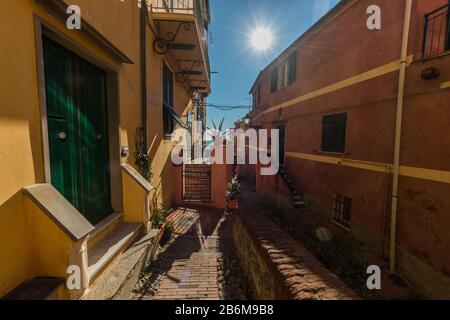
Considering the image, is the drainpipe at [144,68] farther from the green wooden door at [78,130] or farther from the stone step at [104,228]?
the stone step at [104,228]

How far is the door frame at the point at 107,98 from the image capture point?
80.1 inches

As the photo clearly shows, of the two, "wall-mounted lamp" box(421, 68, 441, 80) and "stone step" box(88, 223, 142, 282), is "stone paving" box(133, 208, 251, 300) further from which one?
"wall-mounted lamp" box(421, 68, 441, 80)

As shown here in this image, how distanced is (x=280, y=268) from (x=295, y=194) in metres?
6.28

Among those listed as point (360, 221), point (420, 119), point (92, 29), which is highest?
point (92, 29)

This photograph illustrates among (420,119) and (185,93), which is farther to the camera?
(185,93)

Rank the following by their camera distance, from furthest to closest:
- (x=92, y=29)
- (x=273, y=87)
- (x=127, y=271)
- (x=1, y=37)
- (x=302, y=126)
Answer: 1. (x=273, y=87)
2. (x=302, y=126)
3. (x=127, y=271)
4. (x=92, y=29)
5. (x=1, y=37)

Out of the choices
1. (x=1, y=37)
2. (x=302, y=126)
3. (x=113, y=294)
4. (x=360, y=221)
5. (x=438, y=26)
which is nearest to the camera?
(x=1, y=37)

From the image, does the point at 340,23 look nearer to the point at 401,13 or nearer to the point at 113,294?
the point at 401,13

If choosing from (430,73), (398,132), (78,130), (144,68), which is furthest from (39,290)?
(430,73)

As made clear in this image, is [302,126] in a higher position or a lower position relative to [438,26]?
lower

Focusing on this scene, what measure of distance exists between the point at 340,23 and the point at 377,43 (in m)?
1.91

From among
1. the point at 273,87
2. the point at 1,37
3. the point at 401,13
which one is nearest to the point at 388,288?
the point at 401,13

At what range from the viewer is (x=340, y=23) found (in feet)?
20.6

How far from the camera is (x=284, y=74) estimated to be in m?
10.2
